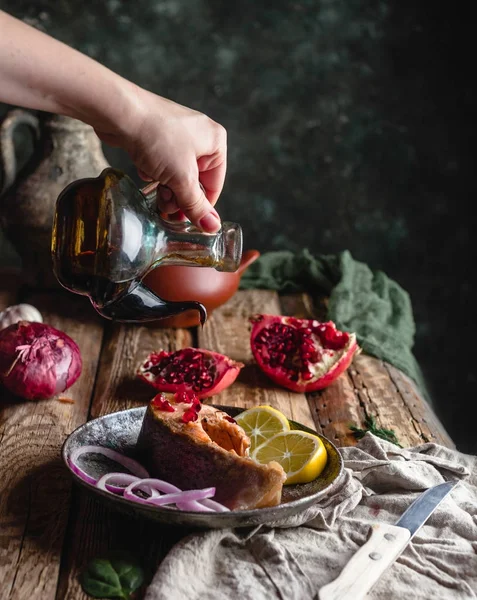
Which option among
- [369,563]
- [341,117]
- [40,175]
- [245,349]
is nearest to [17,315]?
→ [40,175]

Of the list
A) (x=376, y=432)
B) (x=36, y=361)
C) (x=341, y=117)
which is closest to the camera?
(x=376, y=432)

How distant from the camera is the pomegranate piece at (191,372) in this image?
2471mm

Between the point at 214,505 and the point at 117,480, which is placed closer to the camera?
the point at 214,505

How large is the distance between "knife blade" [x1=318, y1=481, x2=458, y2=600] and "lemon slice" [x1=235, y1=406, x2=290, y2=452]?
376 mm

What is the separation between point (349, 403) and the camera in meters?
2.52

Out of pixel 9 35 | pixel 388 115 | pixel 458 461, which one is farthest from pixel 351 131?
pixel 9 35

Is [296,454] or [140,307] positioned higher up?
[140,307]

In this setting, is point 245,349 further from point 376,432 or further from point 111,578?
point 111,578

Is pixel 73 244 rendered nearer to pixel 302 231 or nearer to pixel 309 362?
pixel 309 362

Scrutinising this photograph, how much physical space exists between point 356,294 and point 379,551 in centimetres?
182

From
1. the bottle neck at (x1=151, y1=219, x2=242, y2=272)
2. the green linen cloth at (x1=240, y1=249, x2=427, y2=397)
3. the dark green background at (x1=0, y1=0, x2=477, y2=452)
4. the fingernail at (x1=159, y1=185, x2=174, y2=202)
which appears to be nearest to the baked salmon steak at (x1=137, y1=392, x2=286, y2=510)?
the bottle neck at (x1=151, y1=219, x2=242, y2=272)

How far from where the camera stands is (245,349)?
2924 millimetres

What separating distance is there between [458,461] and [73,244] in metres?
1.15

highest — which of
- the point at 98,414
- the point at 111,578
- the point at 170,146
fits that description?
the point at 170,146
